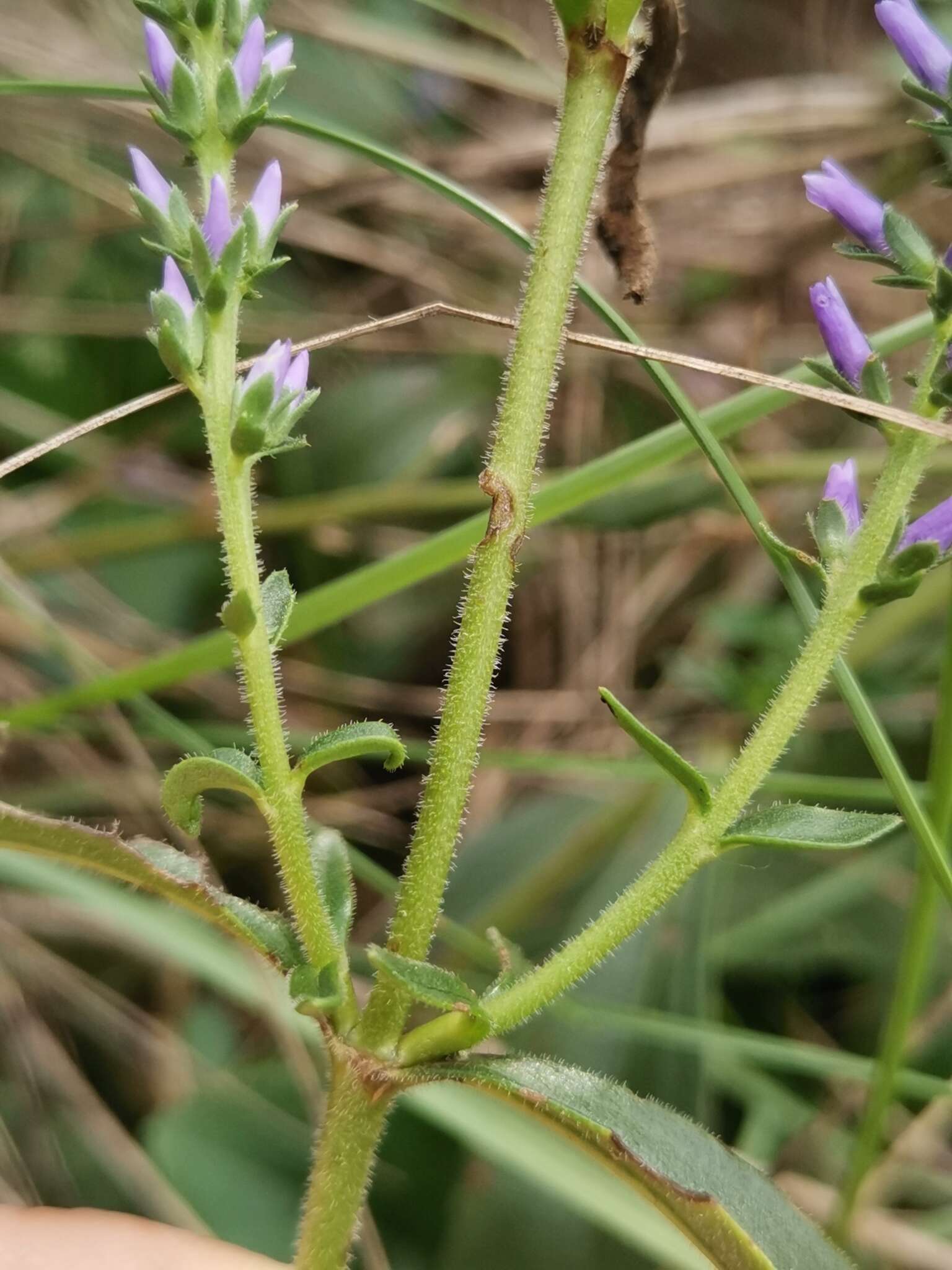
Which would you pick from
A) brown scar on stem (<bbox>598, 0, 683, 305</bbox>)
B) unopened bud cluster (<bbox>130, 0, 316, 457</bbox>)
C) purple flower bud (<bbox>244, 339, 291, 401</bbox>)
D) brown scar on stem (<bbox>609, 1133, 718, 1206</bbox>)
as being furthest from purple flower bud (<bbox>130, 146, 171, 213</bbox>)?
brown scar on stem (<bbox>609, 1133, 718, 1206</bbox>)

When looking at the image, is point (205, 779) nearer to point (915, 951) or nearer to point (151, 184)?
point (151, 184)

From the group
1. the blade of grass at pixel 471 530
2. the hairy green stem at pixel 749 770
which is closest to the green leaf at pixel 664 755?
the hairy green stem at pixel 749 770

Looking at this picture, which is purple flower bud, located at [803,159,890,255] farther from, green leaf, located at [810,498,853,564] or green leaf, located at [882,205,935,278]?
green leaf, located at [810,498,853,564]

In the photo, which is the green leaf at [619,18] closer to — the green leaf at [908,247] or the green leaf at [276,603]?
the green leaf at [908,247]

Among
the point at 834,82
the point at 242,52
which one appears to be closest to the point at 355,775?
the point at 242,52

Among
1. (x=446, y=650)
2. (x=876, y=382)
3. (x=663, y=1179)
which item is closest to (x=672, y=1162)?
(x=663, y=1179)

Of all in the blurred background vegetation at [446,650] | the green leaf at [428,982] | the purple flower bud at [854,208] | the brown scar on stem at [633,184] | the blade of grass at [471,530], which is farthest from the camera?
the blurred background vegetation at [446,650]
